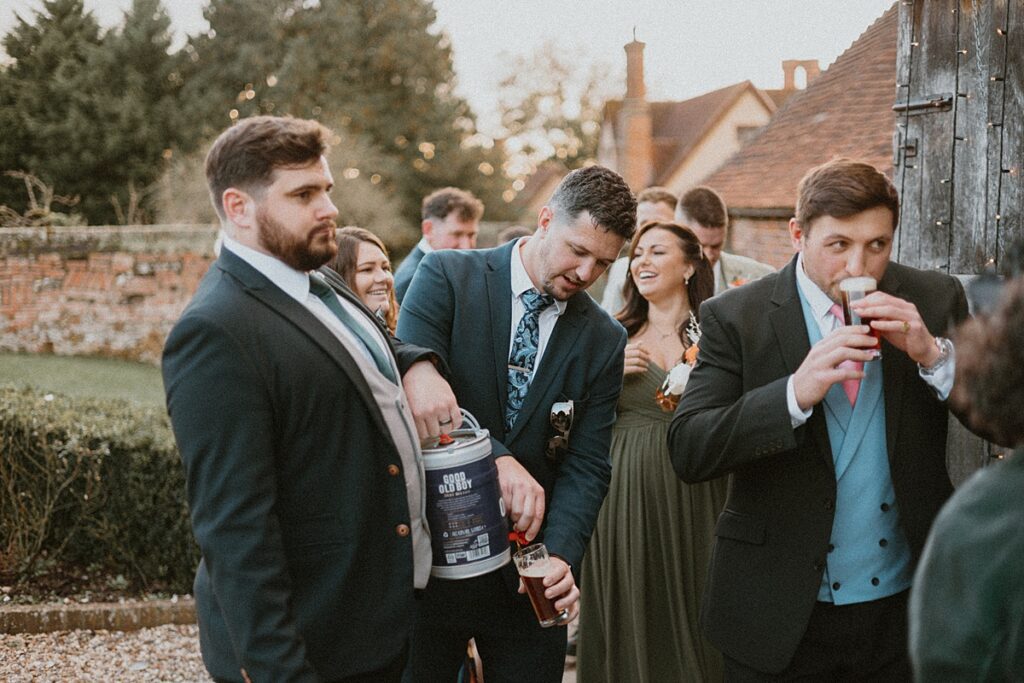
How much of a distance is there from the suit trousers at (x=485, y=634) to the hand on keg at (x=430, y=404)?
2.27ft

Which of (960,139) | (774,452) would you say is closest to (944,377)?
(774,452)

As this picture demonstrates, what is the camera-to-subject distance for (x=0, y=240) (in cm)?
1130

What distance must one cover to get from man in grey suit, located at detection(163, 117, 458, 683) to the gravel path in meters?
3.43

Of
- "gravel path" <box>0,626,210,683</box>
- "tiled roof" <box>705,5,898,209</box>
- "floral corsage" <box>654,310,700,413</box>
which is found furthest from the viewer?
"tiled roof" <box>705,5,898,209</box>

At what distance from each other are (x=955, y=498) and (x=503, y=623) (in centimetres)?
189

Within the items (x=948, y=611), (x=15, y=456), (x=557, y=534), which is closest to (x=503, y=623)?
(x=557, y=534)

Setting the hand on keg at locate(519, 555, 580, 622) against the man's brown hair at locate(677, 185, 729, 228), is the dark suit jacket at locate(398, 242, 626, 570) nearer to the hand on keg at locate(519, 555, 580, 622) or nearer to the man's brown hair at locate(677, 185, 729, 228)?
the hand on keg at locate(519, 555, 580, 622)

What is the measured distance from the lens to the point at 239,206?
7.02 feet

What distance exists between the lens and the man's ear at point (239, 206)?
213cm

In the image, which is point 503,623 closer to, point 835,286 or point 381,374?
point 381,374

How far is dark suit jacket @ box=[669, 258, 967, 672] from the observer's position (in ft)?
8.27

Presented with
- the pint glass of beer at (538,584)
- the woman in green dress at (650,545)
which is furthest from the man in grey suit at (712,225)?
the pint glass of beer at (538,584)

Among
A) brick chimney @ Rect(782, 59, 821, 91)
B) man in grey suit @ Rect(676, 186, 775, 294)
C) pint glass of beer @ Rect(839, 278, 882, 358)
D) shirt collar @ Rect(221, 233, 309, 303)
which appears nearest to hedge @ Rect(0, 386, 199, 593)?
man in grey suit @ Rect(676, 186, 775, 294)

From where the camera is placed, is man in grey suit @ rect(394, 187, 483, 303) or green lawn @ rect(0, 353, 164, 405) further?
green lawn @ rect(0, 353, 164, 405)
